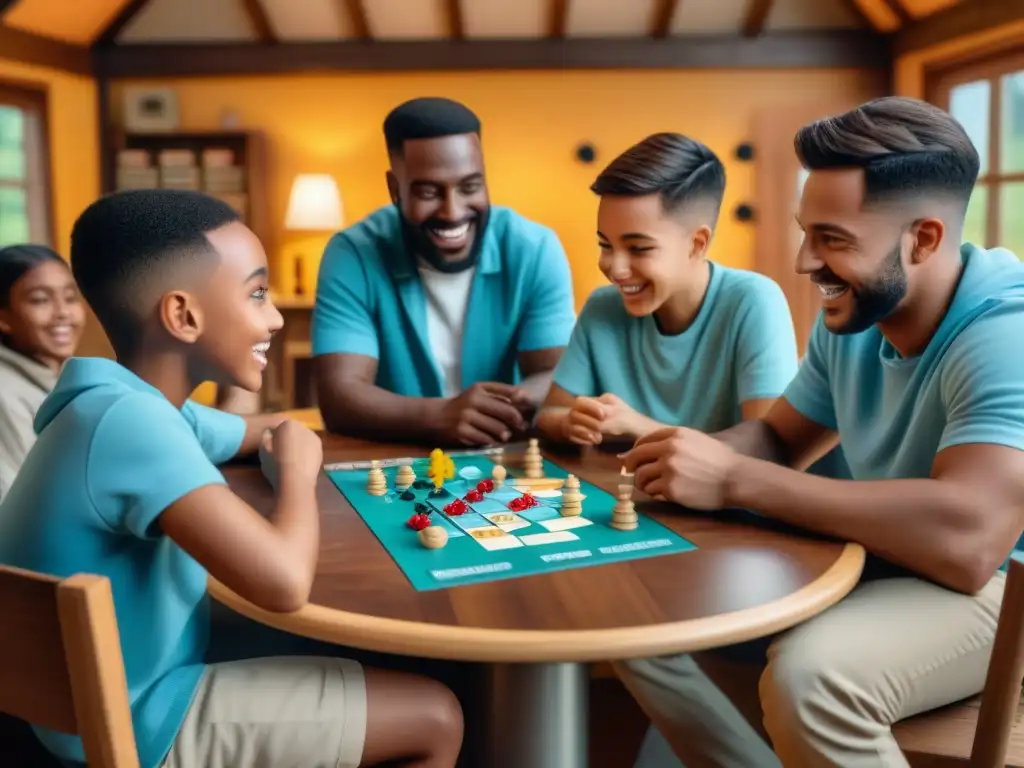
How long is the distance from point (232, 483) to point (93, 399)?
0.53m

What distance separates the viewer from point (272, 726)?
107 centimetres

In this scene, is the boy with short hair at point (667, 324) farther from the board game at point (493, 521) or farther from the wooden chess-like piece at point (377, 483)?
the wooden chess-like piece at point (377, 483)

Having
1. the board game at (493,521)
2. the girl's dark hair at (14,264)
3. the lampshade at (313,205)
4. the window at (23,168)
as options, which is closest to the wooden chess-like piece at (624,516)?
the board game at (493,521)

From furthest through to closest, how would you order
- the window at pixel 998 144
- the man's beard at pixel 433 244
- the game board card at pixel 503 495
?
the window at pixel 998 144 < the man's beard at pixel 433 244 < the game board card at pixel 503 495

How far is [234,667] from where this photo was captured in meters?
1.13

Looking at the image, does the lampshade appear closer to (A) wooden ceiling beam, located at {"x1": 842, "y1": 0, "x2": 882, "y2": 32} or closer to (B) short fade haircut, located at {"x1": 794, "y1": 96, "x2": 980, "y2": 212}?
(A) wooden ceiling beam, located at {"x1": 842, "y1": 0, "x2": 882, "y2": 32}

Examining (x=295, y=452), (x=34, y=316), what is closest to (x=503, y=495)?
(x=295, y=452)

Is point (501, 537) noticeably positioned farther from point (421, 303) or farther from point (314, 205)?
point (314, 205)

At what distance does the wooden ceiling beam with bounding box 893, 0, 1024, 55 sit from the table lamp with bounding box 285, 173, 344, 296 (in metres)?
3.89

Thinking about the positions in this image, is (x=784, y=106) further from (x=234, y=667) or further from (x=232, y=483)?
(x=234, y=667)

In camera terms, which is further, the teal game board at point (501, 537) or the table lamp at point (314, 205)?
the table lamp at point (314, 205)

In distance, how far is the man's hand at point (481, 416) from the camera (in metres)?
1.88

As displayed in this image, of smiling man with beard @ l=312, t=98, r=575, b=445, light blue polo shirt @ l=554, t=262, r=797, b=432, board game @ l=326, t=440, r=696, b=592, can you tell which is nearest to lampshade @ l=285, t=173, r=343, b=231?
smiling man with beard @ l=312, t=98, r=575, b=445

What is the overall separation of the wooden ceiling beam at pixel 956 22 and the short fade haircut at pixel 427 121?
3.96 m
